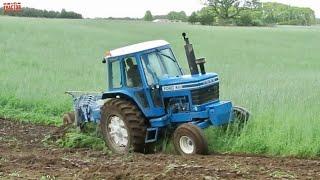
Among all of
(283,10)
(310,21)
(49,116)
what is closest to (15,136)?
(49,116)

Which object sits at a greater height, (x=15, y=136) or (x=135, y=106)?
(x=135, y=106)

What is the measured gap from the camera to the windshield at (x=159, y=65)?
393 inches

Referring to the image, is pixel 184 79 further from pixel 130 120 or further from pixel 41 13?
pixel 41 13

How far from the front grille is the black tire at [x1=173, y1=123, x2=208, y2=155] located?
1.82ft

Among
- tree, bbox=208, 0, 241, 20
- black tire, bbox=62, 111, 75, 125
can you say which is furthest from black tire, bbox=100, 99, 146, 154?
tree, bbox=208, 0, 241, 20

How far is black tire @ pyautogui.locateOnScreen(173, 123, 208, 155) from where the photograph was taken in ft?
29.7

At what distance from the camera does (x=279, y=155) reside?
9250 millimetres

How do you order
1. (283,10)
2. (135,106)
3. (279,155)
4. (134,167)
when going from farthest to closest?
(283,10) → (135,106) → (279,155) → (134,167)

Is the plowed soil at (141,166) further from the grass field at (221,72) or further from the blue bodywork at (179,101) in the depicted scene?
the grass field at (221,72)

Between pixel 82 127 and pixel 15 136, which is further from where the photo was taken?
pixel 15 136

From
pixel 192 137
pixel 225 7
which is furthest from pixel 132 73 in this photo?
pixel 225 7

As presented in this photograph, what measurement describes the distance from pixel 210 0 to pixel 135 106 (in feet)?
293

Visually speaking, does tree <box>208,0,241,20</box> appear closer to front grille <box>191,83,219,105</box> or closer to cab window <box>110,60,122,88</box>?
cab window <box>110,60,122,88</box>

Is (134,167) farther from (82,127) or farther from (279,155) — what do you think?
(82,127)
